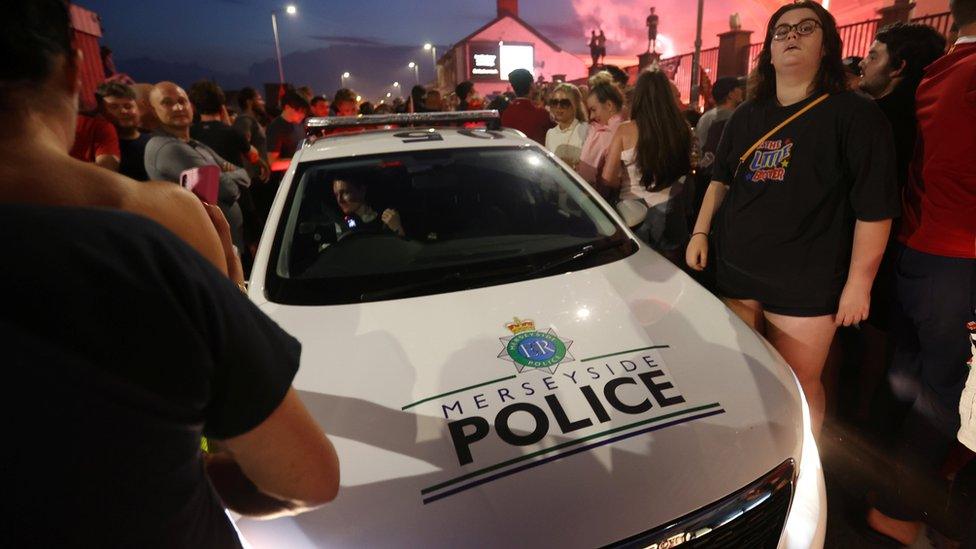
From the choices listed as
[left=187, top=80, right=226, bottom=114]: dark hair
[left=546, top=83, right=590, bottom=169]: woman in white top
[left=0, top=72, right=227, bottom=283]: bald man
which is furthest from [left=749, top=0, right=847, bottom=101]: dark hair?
[left=187, top=80, right=226, bottom=114]: dark hair

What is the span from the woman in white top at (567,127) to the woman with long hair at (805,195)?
79.4 inches

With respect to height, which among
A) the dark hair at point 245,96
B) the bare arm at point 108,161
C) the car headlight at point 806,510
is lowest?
the car headlight at point 806,510

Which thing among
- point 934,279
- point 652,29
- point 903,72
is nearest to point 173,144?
point 903,72

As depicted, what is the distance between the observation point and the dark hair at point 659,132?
3.28 meters

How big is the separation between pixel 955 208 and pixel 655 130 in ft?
5.52

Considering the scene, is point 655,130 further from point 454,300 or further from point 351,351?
point 351,351

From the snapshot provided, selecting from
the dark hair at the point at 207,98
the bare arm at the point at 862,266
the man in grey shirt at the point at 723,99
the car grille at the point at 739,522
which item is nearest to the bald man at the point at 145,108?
the dark hair at the point at 207,98

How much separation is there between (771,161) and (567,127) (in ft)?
8.39

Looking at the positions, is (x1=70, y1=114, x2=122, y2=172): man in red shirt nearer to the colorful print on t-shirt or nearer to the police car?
the police car

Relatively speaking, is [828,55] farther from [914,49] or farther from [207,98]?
[207,98]

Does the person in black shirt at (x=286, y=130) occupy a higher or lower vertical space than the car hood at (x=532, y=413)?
higher

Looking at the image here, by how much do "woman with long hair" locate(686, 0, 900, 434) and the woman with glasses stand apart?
155 centimetres

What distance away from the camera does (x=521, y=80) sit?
5797 millimetres

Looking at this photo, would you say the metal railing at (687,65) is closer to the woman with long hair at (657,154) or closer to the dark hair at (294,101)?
the dark hair at (294,101)
